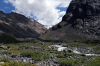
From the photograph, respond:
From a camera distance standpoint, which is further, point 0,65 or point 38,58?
point 38,58

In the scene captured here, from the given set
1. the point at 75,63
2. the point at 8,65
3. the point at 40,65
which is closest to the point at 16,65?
the point at 8,65

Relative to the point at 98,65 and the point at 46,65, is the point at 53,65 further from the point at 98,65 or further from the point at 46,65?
the point at 98,65

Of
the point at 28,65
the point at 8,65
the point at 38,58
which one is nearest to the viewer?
the point at 8,65

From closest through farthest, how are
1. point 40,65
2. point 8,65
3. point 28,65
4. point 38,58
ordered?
point 8,65, point 28,65, point 40,65, point 38,58

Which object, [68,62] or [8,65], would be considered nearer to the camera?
[8,65]

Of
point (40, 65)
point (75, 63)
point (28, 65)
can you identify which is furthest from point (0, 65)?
point (75, 63)

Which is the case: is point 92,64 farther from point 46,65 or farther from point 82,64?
point 46,65

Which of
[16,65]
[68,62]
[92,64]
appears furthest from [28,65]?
[92,64]

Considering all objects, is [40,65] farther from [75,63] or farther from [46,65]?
[75,63]

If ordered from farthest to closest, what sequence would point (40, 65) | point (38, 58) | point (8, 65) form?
point (38, 58) < point (40, 65) < point (8, 65)

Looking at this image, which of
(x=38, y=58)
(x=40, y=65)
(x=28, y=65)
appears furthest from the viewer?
(x=38, y=58)
